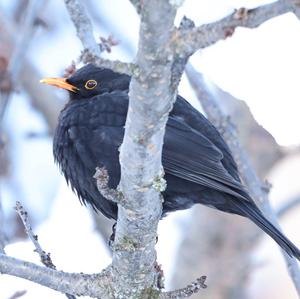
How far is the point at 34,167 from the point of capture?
9375 mm

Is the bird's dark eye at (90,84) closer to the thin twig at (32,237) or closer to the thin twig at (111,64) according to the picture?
the thin twig at (32,237)

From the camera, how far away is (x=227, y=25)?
2.42 m

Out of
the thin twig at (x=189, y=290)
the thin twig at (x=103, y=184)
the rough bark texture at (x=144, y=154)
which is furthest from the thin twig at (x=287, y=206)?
the thin twig at (x=103, y=184)

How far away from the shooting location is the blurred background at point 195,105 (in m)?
3.74

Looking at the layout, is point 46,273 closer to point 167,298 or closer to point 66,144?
point 167,298

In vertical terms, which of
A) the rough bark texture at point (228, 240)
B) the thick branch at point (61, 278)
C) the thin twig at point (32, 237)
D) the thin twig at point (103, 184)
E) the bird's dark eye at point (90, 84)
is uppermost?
the rough bark texture at point (228, 240)

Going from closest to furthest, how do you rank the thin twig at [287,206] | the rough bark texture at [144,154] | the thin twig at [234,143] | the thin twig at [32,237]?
1. the rough bark texture at [144,154]
2. the thin twig at [32,237]
3. the thin twig at [234,143]
4. the thin twig at [287,206]

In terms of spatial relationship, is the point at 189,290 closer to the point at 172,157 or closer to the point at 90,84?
the point at 172,157

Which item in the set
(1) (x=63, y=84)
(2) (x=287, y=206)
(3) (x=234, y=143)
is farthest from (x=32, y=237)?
(2) (x=287, y=206)

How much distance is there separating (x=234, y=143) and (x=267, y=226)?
0.61 meters

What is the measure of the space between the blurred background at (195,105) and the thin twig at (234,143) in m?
0.07

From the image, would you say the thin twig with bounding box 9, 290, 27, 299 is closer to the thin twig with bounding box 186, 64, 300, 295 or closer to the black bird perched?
the black bird perched

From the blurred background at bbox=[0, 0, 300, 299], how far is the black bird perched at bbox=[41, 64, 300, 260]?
0.29 metres

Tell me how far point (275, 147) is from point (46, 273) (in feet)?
14.4
